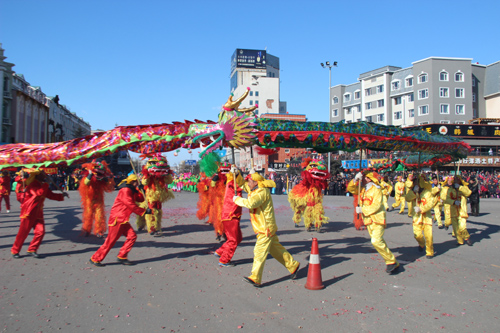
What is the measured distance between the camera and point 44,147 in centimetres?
725

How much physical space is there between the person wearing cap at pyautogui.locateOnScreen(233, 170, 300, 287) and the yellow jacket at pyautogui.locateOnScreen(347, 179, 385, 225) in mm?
1570

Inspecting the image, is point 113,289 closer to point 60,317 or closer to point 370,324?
point 60,317

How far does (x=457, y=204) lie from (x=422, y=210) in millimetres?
1870

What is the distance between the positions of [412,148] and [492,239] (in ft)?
13.1

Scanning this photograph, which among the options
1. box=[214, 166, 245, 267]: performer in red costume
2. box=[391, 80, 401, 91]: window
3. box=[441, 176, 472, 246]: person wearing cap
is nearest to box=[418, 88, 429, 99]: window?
box=[391, 80, 401, 91]: window

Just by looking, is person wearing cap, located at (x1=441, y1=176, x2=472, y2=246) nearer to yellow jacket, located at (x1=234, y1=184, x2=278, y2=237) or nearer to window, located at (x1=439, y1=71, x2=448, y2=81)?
yellow jacket, located at (x1=234, y1=184, x2=278, y2=237)

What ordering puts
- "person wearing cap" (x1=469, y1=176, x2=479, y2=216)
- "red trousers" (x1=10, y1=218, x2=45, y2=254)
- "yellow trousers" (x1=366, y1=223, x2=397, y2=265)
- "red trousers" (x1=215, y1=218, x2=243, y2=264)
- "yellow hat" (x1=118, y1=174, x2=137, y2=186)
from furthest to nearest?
"person wearing cap" (x1=469, y1=176, x2=479, y2=216)
"red trousers" (x1=10, y1=218, x2=45, y2=254)
"yellow hat" (x1=118, y1=174, x2=137, y2=186)
"red trousers" (x1=215, y1=218, x2=243, y2=264)
"yellow trousers" (x1=366, y1=223, x2=397, y2=265)

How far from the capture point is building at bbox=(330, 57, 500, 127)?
154 ft

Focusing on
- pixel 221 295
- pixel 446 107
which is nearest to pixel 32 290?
pixel 221 295

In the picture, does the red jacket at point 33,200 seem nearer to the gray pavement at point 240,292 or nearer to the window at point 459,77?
the gray pavement at point 240,292

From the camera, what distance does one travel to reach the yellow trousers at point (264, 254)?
5.44 metres

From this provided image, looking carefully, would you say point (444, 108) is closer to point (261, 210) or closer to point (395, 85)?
point (395, 85)

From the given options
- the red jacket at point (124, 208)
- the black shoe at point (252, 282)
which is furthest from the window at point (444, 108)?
the black shoe at point (252, 282)

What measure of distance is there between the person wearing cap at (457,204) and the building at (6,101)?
33913mm
